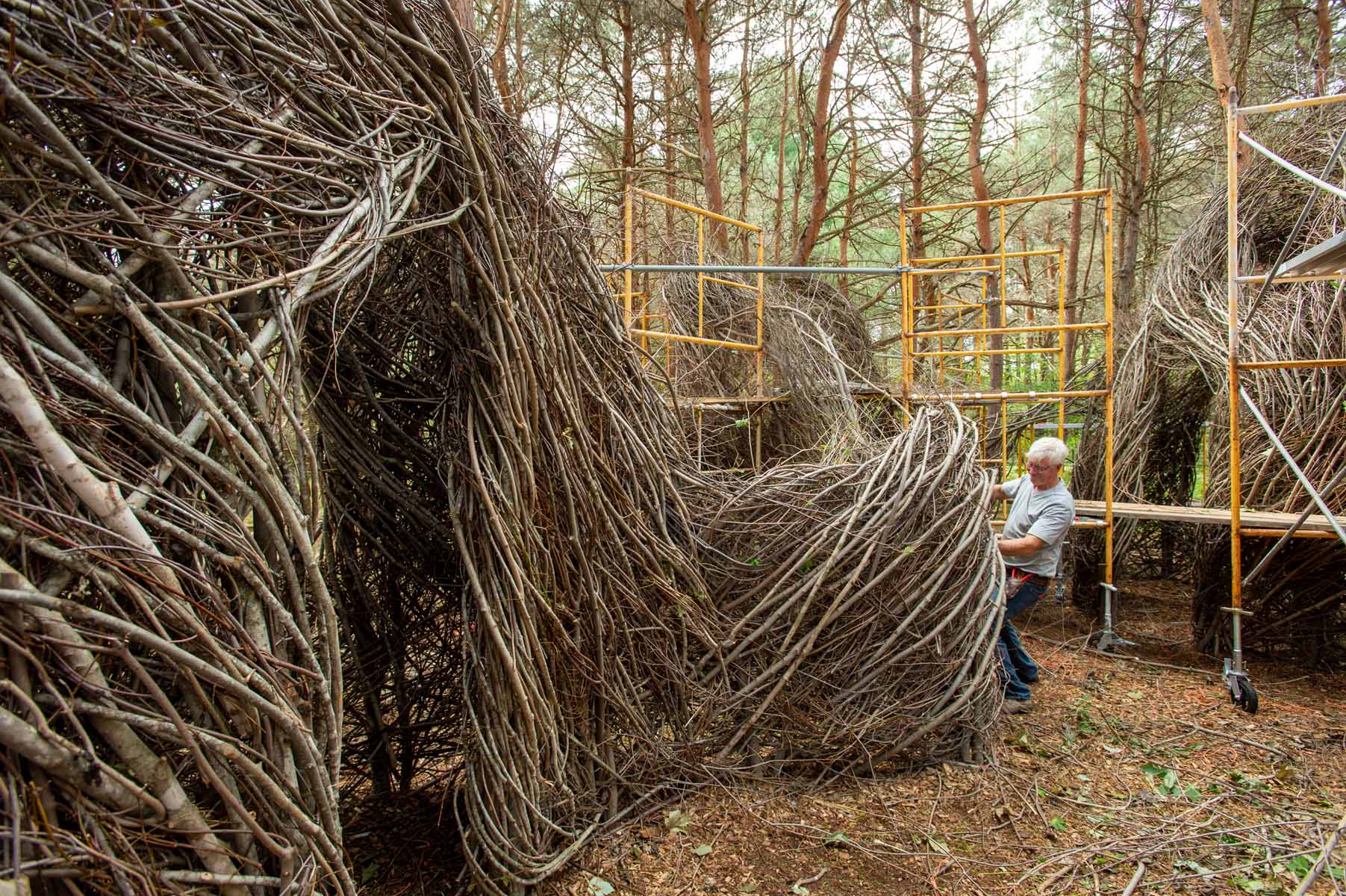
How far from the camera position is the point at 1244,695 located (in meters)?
4.00

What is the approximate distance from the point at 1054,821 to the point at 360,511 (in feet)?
8.91

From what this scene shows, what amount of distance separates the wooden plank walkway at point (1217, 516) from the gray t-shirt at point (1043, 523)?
858 mm

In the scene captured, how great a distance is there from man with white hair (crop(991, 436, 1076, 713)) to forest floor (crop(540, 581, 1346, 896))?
0.69ft

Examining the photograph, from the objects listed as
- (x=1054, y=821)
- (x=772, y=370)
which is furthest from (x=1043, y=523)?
(x=772, y=370)

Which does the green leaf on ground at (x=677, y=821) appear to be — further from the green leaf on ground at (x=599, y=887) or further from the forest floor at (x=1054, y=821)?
the green leaf on ground at (x=599, y=887)

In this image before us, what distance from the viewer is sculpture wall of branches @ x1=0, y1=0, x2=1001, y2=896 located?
1.23 metres

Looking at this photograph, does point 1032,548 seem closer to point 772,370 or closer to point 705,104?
point 772,370

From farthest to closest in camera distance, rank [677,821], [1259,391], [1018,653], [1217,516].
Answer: [1259,391], [1217,516], [1018,653], [677,821]

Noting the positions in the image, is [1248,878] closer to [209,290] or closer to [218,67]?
[209,290]

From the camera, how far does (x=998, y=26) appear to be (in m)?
9.23

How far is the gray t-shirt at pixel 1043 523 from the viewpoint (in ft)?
13.2

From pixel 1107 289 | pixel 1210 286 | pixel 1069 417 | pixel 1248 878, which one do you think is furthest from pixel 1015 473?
pixel 1248 878

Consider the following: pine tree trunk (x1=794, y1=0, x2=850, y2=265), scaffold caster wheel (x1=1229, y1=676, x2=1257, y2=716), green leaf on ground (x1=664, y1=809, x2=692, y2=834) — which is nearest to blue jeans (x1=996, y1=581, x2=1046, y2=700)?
scaffold caster wheel (x1=1229, y1=676, x2=1257, y2=716)

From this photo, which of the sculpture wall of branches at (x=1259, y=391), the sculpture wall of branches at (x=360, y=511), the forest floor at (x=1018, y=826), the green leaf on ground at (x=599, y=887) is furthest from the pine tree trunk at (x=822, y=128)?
the green leaf on ground at (x=599, y=887)
